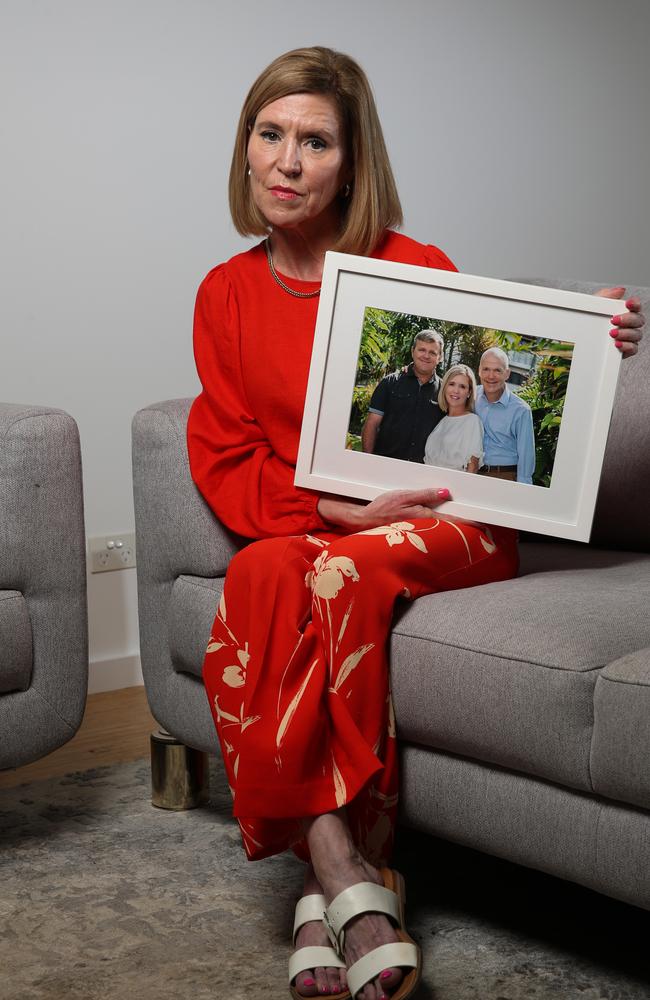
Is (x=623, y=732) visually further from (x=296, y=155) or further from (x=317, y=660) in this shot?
(x=296, y=155)

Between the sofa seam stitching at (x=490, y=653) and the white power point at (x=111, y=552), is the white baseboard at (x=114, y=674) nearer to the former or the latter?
the white power point at (x=111, y=552)

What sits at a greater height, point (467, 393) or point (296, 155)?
point (296, 155)

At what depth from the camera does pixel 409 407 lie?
1.53m

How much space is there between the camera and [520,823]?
133 cm

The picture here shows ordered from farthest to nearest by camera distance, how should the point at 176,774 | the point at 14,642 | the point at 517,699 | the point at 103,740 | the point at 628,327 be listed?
the point at 103,740
the point at 176,774
the point at 14,642
the point at 628,327
the point at 517,699

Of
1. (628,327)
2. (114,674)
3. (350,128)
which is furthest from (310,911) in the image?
(114,674)

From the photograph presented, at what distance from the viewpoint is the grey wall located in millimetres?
2389

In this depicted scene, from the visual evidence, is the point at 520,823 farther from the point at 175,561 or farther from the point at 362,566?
the point at 175,561

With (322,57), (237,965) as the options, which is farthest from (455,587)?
(322,57)

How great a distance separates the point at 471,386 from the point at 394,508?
0.19m

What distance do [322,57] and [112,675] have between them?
57.5 inches

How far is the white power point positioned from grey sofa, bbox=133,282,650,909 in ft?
2.70

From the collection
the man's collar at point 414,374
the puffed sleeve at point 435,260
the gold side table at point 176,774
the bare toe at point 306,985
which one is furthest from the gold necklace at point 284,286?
the bare toe at point 306,985

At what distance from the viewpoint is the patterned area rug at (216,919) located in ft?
4.40
